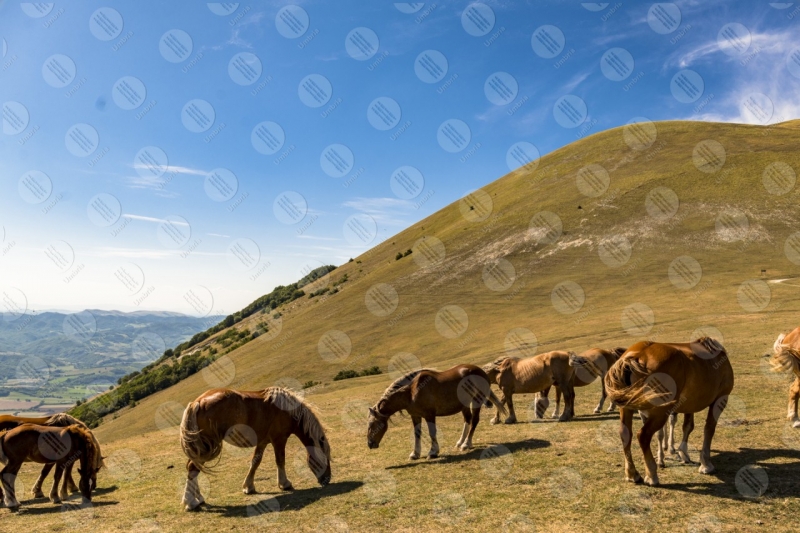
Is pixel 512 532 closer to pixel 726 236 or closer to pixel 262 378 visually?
pixel 262 378

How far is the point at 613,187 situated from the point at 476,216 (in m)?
26.8

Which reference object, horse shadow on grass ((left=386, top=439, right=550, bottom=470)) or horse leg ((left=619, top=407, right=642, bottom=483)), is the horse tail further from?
horse leg ((left=619, top=407, right=642, bottom=483))

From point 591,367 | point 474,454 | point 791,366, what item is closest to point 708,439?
point 791,366

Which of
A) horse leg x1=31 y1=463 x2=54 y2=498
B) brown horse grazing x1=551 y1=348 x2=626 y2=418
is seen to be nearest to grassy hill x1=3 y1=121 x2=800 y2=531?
brown horse grazing x1=551 y1=348 x2=626 y2=418

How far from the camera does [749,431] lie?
1196 centimetres

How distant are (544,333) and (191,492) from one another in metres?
36.6

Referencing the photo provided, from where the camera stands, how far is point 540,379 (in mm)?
16906

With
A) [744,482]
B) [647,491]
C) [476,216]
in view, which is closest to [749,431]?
[744,482]

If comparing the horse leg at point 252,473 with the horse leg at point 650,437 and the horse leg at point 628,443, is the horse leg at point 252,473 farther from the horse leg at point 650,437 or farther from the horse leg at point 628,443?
the horse leg at point 650,437

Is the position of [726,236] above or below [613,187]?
below

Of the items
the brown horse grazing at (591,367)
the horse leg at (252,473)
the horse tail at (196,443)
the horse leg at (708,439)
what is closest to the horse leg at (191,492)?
the horse tail at (196,443)

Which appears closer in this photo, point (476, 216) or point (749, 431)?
point (749, 431)

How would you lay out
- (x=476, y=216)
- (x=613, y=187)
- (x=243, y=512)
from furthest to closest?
(x=476, y=216) < (x=613, y=187) < (x=243, y=512)

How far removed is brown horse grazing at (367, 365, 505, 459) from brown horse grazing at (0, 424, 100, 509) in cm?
751
